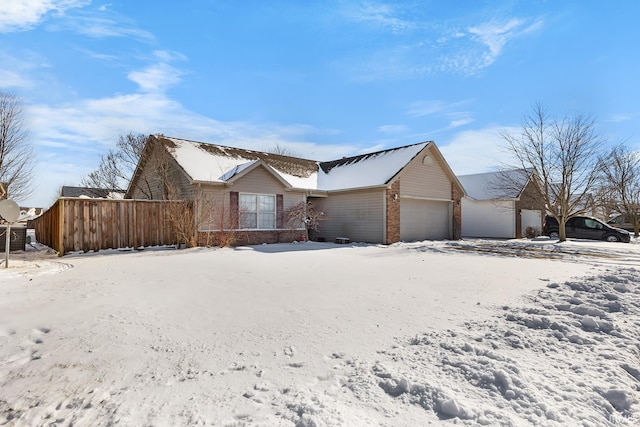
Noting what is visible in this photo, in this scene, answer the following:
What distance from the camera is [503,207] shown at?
23844 mm

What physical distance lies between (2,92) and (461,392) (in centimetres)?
2871

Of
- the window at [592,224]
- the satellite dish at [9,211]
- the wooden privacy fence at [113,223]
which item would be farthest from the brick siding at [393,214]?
the satellite dish at [9,211]

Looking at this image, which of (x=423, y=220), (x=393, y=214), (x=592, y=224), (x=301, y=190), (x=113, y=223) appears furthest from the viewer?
(x=592, y=224)

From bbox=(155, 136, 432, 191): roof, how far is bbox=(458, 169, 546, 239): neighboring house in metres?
8.88

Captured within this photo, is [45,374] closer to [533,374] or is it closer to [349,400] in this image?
[349,400]

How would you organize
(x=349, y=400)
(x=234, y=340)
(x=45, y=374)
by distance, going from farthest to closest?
(x=234, y=340) < (x=45, y=374) < (x=349, y=400)

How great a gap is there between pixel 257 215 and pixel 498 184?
18136 mm

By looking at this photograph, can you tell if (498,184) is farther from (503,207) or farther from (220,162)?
(220,162)

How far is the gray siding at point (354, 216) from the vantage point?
1733 cm

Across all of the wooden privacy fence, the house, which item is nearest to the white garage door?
the house

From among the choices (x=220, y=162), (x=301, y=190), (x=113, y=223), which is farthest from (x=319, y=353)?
(x=220, y=162)

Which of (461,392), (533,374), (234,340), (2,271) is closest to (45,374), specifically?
(234,340)

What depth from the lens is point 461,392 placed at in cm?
272

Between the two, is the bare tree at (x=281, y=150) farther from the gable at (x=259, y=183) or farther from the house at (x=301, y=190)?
the gable at (x=259, y=183)
